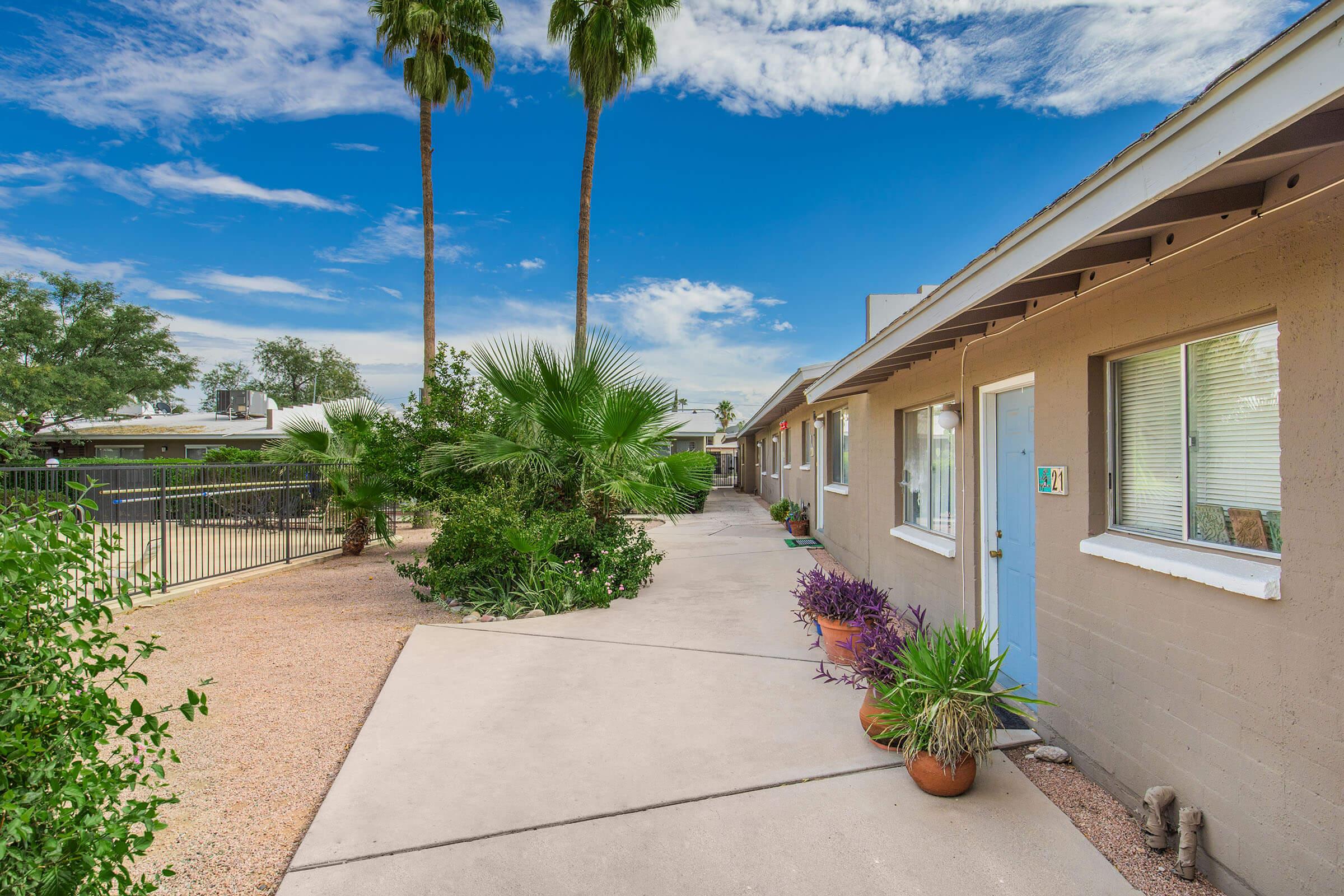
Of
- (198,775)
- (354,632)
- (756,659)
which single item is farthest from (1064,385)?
(354,632)

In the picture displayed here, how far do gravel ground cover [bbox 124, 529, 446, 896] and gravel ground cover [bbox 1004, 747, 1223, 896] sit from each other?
3.50 meters

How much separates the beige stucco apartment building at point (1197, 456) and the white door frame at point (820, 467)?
7.00m

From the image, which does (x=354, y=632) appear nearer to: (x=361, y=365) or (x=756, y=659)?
(x=756, y=659)

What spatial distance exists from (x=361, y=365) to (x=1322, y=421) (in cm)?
5749

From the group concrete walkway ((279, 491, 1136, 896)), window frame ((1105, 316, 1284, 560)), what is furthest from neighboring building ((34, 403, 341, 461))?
window frame ((1105, 316, 1284, 560))

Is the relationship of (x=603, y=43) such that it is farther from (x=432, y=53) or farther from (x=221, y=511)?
(x=221, y=511)

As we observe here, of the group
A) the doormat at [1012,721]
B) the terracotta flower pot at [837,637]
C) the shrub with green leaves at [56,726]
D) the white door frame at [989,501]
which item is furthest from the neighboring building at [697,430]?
the shrub with green leaves at [56,726]

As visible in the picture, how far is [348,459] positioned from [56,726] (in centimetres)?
1097

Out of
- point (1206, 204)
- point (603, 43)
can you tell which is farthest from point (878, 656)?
point (603, 43)

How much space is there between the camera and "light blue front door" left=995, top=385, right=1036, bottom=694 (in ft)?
13.8

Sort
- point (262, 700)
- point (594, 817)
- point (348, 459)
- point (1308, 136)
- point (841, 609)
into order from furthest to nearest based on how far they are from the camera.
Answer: point (348, 459) → point (841, 609) → point (262, 700) → point (594, 817) → point (1308, 136)

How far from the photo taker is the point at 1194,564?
263 cm

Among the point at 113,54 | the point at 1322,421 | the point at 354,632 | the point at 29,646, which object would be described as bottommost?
the point at 354,632

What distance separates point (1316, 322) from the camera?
2.14 m
